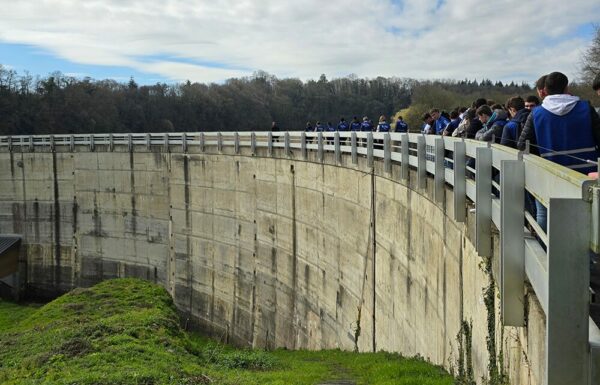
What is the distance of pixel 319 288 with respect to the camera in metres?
22.4

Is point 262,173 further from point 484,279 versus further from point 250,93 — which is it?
point 250,93

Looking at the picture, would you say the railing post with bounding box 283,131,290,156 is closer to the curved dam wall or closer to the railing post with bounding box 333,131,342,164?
the curved dam wall

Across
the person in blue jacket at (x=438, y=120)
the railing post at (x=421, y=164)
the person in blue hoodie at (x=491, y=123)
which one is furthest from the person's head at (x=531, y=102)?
the person in blue jacket at (x=438, y=120)

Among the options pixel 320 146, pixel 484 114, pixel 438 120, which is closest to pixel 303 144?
pixel 320 146

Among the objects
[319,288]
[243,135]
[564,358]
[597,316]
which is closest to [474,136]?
[597,316]

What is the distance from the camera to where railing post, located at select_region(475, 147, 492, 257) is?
23.4 ft

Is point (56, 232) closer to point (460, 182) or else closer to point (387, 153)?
point (387, 153)

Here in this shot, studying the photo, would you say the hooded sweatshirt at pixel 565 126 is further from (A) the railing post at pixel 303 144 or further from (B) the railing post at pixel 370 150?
(A) the railing post at pixel 303 144

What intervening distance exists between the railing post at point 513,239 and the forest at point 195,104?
209ft

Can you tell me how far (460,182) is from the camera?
9.16 m

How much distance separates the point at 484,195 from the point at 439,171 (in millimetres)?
3864

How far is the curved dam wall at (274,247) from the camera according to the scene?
10.5 meters

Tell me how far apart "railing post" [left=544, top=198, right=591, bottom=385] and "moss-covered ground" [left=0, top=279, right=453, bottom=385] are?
5815mm

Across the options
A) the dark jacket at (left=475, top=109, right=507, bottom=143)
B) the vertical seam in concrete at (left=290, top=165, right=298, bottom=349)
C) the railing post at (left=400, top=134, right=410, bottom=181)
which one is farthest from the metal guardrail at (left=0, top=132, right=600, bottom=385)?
the vertical seam in concrete at (left=290, top=165, right=298, bottom=349)
